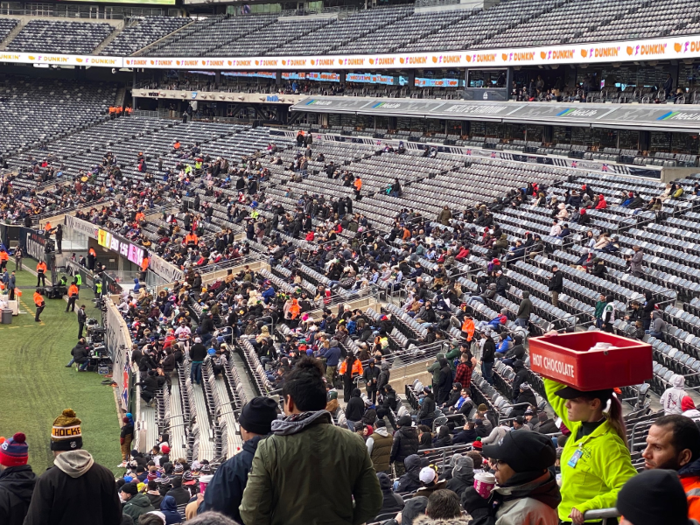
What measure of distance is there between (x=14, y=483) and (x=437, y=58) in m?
38.4

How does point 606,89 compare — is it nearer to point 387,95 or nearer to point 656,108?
point 656,108

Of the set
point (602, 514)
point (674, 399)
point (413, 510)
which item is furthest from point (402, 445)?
point (602, 514)

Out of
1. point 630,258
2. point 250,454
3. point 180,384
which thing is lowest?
point 180,384

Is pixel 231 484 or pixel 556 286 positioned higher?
pixel 231 484

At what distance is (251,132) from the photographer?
5025 cm

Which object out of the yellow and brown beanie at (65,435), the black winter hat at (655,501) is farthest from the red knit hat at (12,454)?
the black winter hat at (655,501)

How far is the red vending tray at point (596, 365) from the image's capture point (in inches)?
185

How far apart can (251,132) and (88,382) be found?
28106mm

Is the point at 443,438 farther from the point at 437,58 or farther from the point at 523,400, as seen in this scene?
the point at 437,58

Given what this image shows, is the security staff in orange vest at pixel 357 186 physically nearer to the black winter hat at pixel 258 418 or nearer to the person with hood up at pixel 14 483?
the person with hood up at pixel 14 483

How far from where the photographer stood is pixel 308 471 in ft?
14.7

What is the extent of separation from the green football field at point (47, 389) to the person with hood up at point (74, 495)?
12355mm

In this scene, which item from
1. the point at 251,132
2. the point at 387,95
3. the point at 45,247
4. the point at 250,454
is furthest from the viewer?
the point at 251,132

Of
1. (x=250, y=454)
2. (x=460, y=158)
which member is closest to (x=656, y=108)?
(x=460, y=158)
